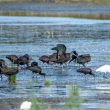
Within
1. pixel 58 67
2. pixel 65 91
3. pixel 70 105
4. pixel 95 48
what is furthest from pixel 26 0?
pixel 70 105

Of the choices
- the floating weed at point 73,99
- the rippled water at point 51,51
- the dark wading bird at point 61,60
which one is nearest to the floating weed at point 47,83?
the rippled water at point 51,51

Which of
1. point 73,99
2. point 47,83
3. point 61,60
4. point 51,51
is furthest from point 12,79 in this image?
point 73,99

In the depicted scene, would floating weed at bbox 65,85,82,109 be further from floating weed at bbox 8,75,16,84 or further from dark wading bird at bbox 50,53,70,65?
dark wading bird at bbox 50,53,70,65

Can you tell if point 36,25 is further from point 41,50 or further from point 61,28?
point 41,50

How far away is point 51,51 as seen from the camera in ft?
80.2

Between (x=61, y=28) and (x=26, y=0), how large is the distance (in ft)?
112

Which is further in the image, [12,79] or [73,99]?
[12,79]

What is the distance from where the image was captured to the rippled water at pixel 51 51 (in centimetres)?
1454

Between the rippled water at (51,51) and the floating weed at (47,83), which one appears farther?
the floating weed at (47,83)

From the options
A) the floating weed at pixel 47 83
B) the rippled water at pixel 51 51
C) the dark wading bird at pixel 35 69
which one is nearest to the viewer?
the rippled water at pixel 51 51

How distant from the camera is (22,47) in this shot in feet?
84.8

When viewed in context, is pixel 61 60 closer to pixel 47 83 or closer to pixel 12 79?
pixel 12 79

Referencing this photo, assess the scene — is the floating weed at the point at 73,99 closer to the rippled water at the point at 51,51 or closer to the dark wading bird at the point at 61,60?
the rippled water at the point at 51,51

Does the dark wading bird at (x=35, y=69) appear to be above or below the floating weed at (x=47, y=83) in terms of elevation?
above
